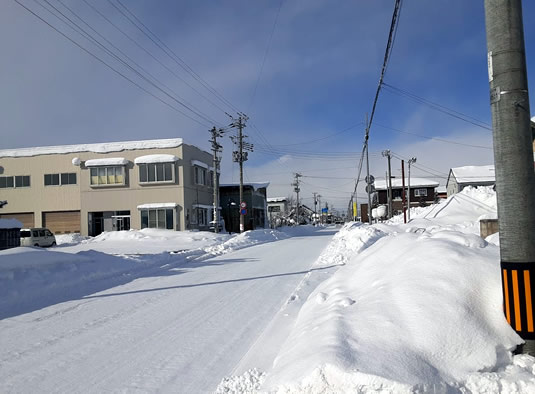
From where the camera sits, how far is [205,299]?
8.34 metres

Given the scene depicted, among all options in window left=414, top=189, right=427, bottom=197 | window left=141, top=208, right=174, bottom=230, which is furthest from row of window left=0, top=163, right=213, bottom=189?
window left=414, top=189, right=427, bottom=197

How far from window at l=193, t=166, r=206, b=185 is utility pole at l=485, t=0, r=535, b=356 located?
37.4m

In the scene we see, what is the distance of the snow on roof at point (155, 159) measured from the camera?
121ft

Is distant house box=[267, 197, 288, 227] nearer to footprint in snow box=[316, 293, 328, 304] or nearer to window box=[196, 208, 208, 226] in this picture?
window box=[196, 208, 208, 226]

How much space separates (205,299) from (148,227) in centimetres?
3089

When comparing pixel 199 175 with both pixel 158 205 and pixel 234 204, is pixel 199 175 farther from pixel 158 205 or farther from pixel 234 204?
pixel 234 204

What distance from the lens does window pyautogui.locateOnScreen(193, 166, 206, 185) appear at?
4009 centimetres

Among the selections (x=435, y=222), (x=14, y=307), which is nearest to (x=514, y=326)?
(x=14, y=307)

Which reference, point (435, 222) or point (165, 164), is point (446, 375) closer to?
point (435, 222)

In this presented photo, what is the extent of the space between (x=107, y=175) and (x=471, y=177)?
173 feet

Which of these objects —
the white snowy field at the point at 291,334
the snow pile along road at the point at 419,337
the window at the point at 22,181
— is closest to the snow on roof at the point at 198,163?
the window at the point at 22,181

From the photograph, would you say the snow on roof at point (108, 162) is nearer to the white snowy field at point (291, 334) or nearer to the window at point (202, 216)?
the window at point (202, 216)

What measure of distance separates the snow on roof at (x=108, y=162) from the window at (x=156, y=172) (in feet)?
5.80

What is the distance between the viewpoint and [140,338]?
225 inches
